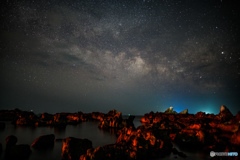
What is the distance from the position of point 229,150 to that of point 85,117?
104 metres

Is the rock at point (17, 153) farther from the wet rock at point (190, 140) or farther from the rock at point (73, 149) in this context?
the wet rock at point (190, 140)

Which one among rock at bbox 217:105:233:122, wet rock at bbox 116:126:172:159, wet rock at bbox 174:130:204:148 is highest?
rock at bbox 217:105:233:122

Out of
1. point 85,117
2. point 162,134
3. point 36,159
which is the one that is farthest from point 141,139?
point 85,117

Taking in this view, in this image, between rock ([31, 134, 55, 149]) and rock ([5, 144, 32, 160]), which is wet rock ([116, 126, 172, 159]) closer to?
rock ([5, 144, 32, 160])

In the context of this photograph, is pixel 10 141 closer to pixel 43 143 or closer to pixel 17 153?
pixel 17 153

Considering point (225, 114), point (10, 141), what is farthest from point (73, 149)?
point (225, 114)

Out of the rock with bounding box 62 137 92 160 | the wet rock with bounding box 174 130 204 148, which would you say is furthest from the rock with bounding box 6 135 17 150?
the wet rock with bounding box 174 130 204 148

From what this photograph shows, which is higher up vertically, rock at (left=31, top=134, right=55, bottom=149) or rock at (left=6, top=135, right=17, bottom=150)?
rock at (left=6, top=135, right=17, bottom=150)

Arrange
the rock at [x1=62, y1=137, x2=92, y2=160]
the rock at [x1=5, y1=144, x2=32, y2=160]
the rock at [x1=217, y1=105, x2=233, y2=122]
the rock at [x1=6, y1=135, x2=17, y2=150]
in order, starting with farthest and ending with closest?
1. the rock at [x1=217, y1=105, x2=233, y2=122]
2. the rock at [x1=6, y1=135, x2=17, y2=150]
3. the rock at [x1=5, y1=144, x2=32, y2=160]
4. the rock at [x1=62, y1=137, x2=92, y2=160]

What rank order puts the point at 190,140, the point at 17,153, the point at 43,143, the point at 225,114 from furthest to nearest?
the point at 225,114 → the point at 190,140 → the point at 43,143 → the point at 17,153

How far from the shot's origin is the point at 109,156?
15.5m

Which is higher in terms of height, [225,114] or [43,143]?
[225,114]

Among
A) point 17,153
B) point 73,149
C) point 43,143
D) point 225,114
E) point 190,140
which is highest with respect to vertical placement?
point 225,114

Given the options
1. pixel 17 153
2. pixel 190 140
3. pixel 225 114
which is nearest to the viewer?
pixel 17 153
